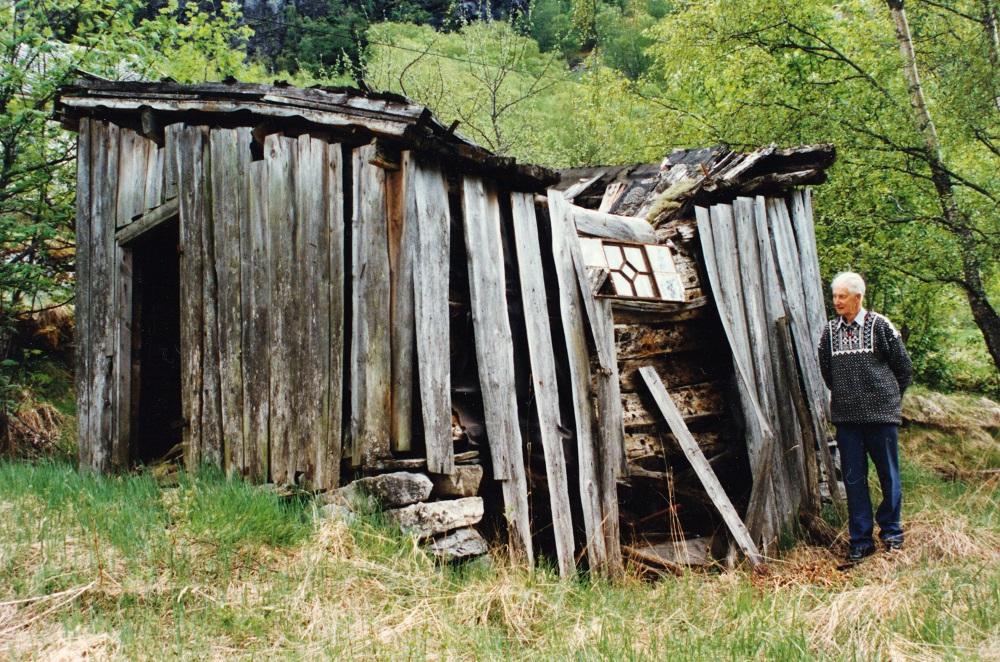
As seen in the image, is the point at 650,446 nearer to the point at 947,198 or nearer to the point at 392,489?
the point at 392,489

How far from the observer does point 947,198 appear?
8.56m

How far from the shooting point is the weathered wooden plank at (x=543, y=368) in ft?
17.7

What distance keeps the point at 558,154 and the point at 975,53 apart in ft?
40.1

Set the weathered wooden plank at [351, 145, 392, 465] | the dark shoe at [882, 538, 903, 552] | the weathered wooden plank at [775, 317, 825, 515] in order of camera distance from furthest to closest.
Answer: the weathered wooden plank at [775, 317, 825, 515]
the dark shoe at [882, 538, 903, 552]
the weathered wooden plank at [351, 145, 392, 465]

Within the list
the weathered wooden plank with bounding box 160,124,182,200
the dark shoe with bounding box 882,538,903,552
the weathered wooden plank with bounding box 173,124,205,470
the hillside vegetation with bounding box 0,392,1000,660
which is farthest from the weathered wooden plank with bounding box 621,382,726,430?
the weathered wooden plank with bounding box 160,124,182,200

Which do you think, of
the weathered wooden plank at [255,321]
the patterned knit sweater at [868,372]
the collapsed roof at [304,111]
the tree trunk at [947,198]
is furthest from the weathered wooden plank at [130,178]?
the tree trunk at [947,198]

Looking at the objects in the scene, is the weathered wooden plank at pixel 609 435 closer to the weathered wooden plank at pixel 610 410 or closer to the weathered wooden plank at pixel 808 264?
the weathered wooden plank at pixel 610 410

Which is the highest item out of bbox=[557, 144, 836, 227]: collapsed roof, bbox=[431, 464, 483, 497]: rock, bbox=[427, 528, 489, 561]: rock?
bbox=[557, 144, 836, 227]: collapsed roof

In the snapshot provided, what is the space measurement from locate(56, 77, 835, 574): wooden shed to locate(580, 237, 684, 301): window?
0.02 metres

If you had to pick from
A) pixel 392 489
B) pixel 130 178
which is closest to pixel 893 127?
pixel 392 489

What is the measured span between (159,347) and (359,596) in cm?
391

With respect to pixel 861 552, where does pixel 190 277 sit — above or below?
above

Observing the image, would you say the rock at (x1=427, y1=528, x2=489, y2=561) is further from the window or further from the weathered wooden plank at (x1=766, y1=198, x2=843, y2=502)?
the weathered wooden plank at (x1=766, y1=198, x2=843, y2=502)

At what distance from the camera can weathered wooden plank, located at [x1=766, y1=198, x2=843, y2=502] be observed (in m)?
6.56
